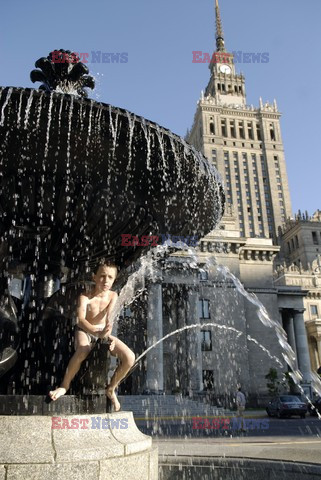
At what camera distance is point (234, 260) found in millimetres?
46219

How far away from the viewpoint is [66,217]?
5.26 meters

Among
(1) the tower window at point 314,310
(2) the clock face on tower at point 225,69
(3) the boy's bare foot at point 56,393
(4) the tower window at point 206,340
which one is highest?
(2) the clock face on tower at point 225,69

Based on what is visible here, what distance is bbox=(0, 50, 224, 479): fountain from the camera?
3.90 metres

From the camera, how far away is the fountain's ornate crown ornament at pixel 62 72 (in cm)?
589

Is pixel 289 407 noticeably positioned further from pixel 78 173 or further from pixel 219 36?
pixel 219 36

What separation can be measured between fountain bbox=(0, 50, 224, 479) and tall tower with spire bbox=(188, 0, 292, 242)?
91.1m

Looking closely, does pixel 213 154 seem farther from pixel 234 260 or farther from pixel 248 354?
pixel 248 354

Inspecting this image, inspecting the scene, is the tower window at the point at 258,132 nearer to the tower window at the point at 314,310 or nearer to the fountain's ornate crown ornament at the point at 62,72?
the tower window at the point at 314,310

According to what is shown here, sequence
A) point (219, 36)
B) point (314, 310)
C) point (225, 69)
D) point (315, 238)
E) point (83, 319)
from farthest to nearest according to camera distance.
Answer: point (219, 36)
point (225, 69)
point (315, 238)
point (314, 310)
point (83, 319)

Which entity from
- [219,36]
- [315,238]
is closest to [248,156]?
[315,238]

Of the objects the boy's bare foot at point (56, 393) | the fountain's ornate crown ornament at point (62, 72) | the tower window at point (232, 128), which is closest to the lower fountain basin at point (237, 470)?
the boy's bare foot at point (56, 393)

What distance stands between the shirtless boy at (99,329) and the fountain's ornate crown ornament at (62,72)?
295 centimetres

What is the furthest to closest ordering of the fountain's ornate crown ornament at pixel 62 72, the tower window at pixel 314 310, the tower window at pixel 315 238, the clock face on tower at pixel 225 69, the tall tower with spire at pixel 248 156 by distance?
the clock face on tower at pixel 225 69 < the tall tower with spire at pixel 248 156 < the tower window at pixel 315 238 < the tower window at pixel 314 310 < the fountain's ornate crown ornament at pixel 62 72

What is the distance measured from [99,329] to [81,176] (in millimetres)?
2062
